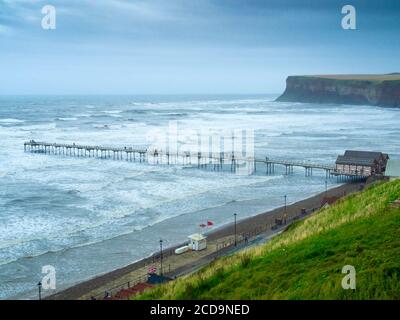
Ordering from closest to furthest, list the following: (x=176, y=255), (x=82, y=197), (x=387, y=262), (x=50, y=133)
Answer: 1. (x=387, y=262)
2. (x=176, y=255)
3. (x=82, y=197)
4. (x=50, y=133)

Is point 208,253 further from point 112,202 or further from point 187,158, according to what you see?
point 187,158

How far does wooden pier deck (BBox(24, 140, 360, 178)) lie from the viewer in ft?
165

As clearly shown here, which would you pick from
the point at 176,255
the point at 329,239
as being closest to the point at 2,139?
the point at 176,255

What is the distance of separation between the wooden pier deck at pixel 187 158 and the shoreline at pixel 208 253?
33.9ft

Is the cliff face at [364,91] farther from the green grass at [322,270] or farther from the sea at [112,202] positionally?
the green grass at [322,270]

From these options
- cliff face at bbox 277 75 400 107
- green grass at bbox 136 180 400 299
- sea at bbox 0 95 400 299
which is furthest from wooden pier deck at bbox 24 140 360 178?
cliff face at bbox 277 75 400 107

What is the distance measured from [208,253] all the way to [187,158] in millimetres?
32900

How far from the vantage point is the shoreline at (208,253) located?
21.6 m

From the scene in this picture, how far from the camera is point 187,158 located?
191 ft

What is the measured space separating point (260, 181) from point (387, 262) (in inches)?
1401

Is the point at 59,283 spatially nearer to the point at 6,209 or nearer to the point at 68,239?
the point at 68,239

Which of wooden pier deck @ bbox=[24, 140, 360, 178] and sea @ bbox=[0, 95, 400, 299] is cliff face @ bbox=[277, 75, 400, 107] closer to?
sea @ bbox=[0, 95, 400, 299]

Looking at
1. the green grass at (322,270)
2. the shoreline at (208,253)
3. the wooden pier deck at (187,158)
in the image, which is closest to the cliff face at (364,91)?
the wooden pier deck at (187,158)

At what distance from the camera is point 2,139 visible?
7994 cm
